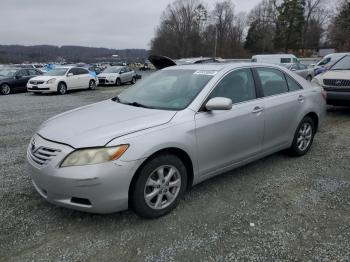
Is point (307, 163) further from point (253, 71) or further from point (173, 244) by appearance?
point (173, 244)

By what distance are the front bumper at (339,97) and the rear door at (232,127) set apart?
16.1ft

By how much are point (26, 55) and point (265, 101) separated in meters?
73.4

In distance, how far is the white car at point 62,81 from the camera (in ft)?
54.4

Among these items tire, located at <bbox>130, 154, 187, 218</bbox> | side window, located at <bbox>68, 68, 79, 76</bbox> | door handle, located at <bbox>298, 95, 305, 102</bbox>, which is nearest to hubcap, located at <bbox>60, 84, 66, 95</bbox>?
side window, located at <bbox>68, 68, 79, 76</bbox>

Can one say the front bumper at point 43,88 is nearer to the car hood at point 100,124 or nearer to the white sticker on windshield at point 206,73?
the car hood at point 100,124

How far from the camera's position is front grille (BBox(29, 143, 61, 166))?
3.09 m

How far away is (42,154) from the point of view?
10.4 feet

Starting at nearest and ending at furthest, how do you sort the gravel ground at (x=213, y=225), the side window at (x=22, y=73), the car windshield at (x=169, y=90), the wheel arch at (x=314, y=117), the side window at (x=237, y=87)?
the gravel ground at (x=213, y=225)
the car windshield at (x=169, y=90)
the side window at (x=237, y=87)
the wheel arch at (x=314, y=117)
the side window at (x=22, y=73)

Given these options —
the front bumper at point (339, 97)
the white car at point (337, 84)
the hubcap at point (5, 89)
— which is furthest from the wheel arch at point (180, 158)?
the hubcap at point (5, 89)

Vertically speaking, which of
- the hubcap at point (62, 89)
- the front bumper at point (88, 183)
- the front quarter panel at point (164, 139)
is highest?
the front quarter panel at point (164, 139)

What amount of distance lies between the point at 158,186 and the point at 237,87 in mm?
1684


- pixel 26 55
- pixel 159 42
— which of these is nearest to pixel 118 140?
pixel 26 55

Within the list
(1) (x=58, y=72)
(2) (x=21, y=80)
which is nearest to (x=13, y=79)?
(2) (x=21, y=80)

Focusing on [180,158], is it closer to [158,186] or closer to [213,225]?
[158,186]
